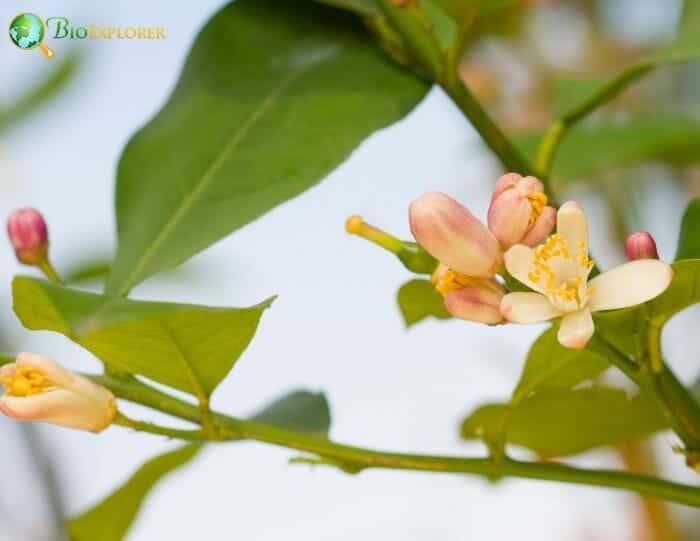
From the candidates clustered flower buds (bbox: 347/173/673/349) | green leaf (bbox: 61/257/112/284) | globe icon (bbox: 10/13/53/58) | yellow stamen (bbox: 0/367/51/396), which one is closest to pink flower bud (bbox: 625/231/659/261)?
clustered flower buds (bbox: 347/173/673/349)

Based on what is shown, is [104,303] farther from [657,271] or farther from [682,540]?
[682,540]

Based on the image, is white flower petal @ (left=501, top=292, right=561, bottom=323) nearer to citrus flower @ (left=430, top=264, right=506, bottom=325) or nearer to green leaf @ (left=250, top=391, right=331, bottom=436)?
citrus flower @ (left=430, top=264, right=506, bottom=325)

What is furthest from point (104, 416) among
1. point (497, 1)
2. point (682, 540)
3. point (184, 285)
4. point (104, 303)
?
point (682, 540)

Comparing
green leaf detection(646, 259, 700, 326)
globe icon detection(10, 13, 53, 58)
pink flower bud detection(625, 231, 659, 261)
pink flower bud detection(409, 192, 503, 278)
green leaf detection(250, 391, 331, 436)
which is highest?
globe icon detection(10, 13, 53, 58)

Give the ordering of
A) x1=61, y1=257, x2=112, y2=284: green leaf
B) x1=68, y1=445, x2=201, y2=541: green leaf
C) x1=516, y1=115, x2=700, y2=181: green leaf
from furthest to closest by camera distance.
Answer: x1=61, y1=257, x2=112, y2=284: green leaf, x1=516, y1=115, x2=700, y2=181: green leaf, x1=68, y1=445, x2=201, y2=541: green leaf

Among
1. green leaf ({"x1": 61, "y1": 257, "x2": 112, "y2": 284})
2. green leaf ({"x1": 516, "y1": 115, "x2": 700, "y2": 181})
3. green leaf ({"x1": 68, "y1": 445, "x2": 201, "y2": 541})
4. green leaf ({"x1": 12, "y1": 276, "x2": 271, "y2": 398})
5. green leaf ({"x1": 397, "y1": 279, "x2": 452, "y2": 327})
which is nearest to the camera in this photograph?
green leaf ({"x1": 12, "y1": 276, "x2": 271, "y2": 398})

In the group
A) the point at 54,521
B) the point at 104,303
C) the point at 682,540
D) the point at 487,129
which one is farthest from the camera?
the point at 682,540

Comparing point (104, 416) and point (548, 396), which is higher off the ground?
point (104, 416)
